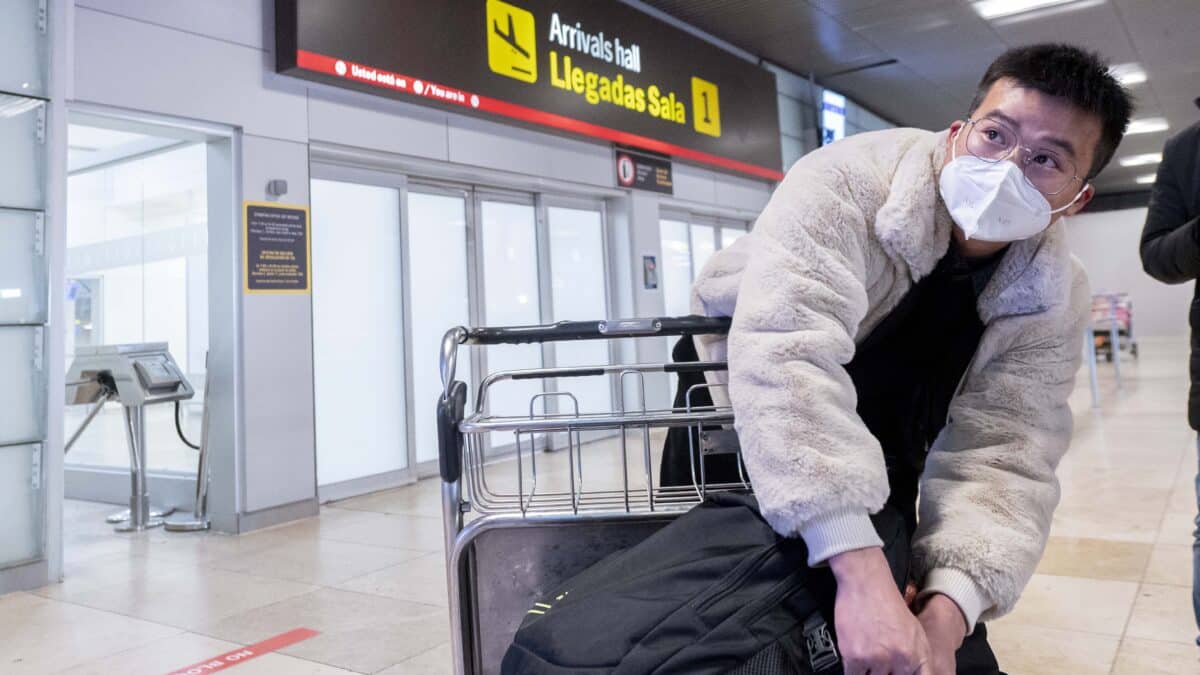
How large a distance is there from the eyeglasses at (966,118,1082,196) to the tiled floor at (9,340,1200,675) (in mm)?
1499

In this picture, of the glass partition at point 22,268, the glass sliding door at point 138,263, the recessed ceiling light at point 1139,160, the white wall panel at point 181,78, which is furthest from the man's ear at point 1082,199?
the recessed ceiling light at point 1139,160

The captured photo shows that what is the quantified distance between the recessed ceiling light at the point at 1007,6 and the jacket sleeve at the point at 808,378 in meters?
7.44

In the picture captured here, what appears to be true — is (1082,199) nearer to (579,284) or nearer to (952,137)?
(952,137)

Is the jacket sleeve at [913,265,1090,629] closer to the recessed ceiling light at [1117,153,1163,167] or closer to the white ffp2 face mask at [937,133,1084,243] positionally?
the white ffp2 face mask at [937,133,1084,243]

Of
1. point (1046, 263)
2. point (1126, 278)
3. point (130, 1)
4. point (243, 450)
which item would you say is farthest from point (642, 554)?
point (1126, 278)

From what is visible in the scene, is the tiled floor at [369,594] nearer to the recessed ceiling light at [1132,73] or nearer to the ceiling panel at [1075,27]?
the ceiling panel at [1075,27]

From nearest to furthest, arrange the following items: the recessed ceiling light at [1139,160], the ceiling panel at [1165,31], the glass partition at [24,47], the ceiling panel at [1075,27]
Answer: the glass partition at [24,47] → the ceiling panel at [1165,31] → the ceiling panel at [1075,27] → the recessed ceiling light at [1139,160]

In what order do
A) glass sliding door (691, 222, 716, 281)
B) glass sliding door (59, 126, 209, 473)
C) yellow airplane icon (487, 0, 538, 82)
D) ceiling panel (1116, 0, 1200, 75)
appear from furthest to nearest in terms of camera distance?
glass sliding door (691, 222, 716, 281), ceiling panel (1116, 0, 1200, 75), yellow airplane icon (487, 0, 538, 82), glass sliding door (59, 126, 209, 473)

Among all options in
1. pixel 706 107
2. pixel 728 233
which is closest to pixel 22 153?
pixel 706 107

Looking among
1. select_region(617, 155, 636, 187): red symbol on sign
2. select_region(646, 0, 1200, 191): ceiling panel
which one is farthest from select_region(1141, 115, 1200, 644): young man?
select_region(646, 0, 1200, 191): ceiling panel

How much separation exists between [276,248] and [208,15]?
1158 mm

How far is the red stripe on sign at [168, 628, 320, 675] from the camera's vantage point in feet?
7.59

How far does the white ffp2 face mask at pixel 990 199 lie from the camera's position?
3.24ft

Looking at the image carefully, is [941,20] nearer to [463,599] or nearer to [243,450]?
[243,450]
